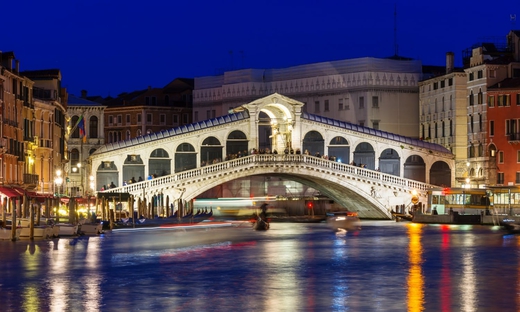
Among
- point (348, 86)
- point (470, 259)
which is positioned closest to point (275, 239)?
point (470, 259)

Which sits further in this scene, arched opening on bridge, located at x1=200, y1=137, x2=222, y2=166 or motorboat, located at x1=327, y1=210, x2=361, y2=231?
arched opening on bridge, located at x1=200, y1=137, x2=222, y2=166

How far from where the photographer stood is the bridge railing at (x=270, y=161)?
2559 inches

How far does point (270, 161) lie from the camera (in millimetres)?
66938

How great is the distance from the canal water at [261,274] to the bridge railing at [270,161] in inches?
695

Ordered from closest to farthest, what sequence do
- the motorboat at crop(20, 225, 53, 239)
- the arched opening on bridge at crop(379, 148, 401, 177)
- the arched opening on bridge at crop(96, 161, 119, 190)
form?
1. the motorboat at crop(20, 225, 53, 239)
2. the arched opening on bridge at crop(96, 161, 119, 190)
3. the arched opening on bridge at crop(379, 148, 401, 177)

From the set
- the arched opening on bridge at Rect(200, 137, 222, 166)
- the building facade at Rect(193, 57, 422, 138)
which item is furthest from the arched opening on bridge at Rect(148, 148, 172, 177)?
the building facade at Rect(193, 57, 422, 138)

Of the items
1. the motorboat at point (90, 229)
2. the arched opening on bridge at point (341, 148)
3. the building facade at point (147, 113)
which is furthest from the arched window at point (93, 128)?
the motorboat at point (90, 229)

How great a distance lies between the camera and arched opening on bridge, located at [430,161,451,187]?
73.6m

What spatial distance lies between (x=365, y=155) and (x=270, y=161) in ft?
26.6

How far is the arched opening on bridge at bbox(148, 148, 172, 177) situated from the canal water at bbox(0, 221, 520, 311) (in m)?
22.9

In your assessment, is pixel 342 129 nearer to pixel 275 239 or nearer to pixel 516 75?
pixel 516 75

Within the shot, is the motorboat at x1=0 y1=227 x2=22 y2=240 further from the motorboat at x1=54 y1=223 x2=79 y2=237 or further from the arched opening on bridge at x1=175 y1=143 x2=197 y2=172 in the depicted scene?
the arched opening on bridge at x1=175 y1=143 x2=197 y2=172

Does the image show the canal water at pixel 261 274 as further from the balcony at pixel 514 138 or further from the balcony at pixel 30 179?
the balcony at pixel 514 138

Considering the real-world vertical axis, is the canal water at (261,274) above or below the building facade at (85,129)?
below
